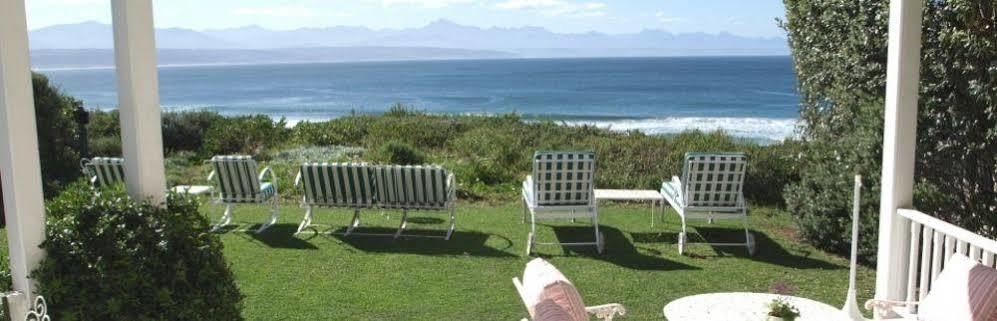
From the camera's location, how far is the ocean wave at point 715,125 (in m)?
31.0

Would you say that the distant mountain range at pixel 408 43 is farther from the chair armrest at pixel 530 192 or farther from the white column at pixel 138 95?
the white column at pixel 138 95

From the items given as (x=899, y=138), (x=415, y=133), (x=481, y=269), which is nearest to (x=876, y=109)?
(x=899, y=138)

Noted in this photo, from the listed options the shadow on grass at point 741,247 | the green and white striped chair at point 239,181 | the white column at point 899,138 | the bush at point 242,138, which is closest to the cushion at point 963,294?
the white column at point 899,138

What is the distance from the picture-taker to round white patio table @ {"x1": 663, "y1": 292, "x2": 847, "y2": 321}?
3.85 meters

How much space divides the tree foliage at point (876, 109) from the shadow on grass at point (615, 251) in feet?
4.66

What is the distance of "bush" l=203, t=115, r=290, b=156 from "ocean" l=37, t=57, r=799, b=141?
16550 millimetres

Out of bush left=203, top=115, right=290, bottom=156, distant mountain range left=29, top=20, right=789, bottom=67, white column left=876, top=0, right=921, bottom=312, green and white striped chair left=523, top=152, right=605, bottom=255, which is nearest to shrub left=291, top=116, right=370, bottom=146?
bush left=203, top=115, right=290, bottom=156

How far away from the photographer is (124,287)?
3.21 m

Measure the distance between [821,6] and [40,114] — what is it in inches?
380

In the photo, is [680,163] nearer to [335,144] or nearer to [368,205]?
[368,205]

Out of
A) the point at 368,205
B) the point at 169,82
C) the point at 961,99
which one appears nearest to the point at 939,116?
the point at 961,99

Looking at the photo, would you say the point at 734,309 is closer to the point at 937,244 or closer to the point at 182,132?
the point at 937,244

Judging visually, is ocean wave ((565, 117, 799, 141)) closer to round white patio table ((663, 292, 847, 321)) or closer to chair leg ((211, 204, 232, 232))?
chair leg ((211, 204, 232, 232))

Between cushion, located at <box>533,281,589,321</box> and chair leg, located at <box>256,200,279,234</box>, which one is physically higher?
cushion, located at <box>533,281,589,321</box>
